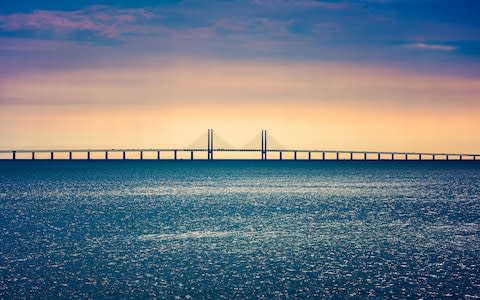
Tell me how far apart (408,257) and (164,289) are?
11092 mm

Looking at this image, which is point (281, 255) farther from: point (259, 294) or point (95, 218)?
point (95, 218)

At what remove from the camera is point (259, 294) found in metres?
20.5

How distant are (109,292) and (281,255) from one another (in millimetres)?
9157

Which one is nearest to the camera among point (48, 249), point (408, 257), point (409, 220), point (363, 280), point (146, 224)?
point (363, 280)

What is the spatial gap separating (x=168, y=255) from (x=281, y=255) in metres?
4.61

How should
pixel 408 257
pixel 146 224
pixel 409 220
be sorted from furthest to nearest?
pixel 409 220 < pixel 146 224 < pixel 408 257

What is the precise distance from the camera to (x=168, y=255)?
27938 mm

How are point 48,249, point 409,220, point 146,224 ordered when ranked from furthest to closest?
point 409,220
point 146,224
point 48,249

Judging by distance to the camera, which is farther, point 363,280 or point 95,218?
point 95,218

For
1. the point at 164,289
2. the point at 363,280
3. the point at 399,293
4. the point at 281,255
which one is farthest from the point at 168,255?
the point at 399,293

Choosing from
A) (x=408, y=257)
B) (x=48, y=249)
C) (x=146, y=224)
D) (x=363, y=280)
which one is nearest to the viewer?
(x=363, y=280)

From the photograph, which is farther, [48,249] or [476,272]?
[48,249]

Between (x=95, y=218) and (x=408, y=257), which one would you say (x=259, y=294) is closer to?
(x=408, y=257)

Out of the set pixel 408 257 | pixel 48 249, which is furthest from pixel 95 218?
pixel 408 257
